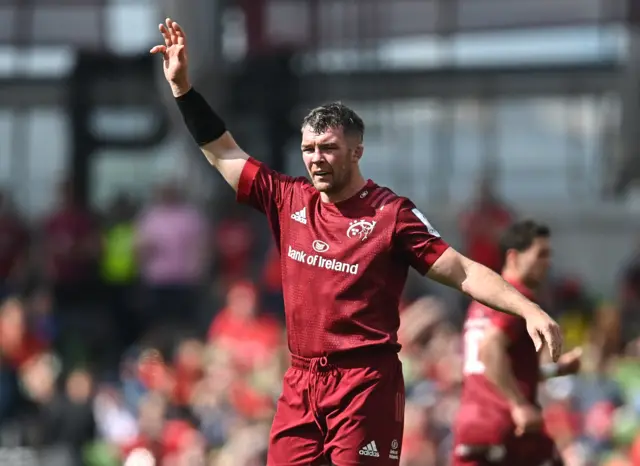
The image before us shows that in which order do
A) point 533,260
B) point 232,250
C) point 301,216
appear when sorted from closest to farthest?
point 301,216 → point 533,260 → point 232,250

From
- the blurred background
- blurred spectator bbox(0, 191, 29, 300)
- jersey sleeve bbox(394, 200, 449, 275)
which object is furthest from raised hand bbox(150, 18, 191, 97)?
blurred spectator bbox(0, 191, 29, 300)

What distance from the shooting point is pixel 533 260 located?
829 cm

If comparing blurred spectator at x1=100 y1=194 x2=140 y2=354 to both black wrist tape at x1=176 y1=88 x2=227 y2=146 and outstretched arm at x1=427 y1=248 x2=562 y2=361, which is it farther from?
outstretched arm at x1=427 y1=248 x2=562 y2=361

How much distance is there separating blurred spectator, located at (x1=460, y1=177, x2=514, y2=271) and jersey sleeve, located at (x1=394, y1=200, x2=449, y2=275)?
8.69m

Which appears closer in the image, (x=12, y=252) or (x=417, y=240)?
(x=417, y=240)

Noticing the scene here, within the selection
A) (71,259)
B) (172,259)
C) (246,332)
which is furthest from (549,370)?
(71,259)

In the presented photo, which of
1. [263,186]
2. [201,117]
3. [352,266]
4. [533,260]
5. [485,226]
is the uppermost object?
[201,117]

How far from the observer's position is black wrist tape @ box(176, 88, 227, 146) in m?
7.07

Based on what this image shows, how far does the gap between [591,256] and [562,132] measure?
2.49 metres

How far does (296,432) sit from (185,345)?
25.3 feet

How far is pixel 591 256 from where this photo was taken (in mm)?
20891

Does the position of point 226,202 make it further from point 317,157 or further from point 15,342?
point 317,157

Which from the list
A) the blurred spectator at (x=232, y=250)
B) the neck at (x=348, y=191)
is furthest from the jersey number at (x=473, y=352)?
the blurred spectator at (x=232, y=250)

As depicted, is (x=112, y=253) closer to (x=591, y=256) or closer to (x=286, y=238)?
(x=591, y=256)
